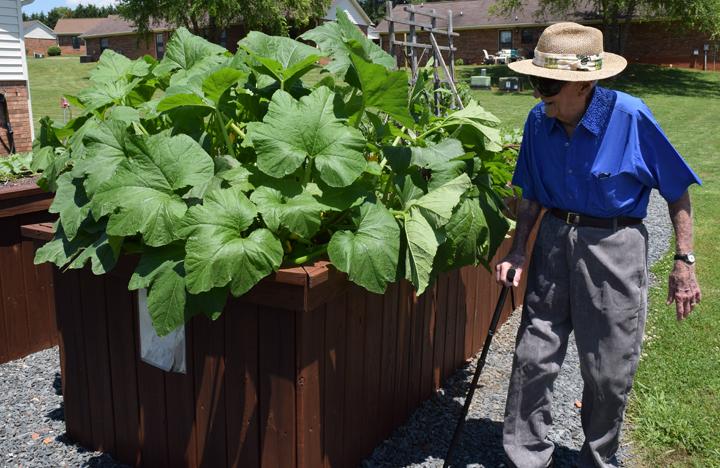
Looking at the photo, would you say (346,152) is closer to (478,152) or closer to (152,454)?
(478,152)

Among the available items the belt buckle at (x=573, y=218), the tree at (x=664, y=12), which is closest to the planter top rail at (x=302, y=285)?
the belt buckle at (x=573, y=218)

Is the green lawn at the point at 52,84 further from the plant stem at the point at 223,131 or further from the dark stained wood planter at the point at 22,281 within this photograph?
the plant stem at the point at 223,131

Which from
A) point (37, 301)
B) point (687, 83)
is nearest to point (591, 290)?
point (37, 301)

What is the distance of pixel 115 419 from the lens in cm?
295

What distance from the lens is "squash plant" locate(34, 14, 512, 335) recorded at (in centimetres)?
224

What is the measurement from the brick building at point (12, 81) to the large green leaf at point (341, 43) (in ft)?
38.7

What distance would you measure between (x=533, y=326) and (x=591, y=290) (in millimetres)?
277

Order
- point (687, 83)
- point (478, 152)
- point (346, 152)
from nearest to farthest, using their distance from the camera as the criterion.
→ point (346, 152), point (478, 152), point (687, 83)

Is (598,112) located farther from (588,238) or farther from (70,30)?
(70,30)

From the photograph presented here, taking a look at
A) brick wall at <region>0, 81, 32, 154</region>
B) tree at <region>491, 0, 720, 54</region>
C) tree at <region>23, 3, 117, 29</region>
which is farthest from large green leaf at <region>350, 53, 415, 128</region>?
tree at <region>23, 3, 117, 29</region>

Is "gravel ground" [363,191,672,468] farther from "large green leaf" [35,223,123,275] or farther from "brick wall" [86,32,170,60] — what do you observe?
"brick wall" [86,32,170,60]

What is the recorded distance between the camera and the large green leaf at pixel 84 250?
250 centimetres

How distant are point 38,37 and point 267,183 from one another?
82620mm

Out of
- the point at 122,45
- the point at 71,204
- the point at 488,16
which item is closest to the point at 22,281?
the point at 71,204
